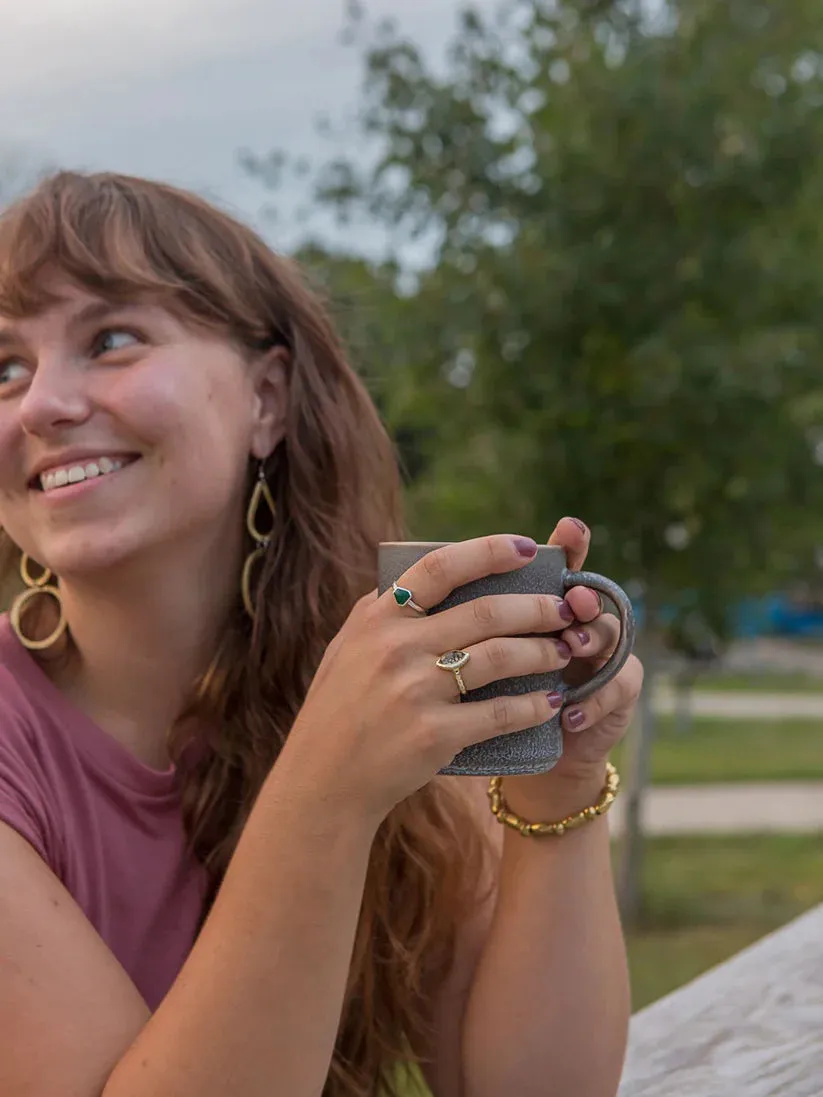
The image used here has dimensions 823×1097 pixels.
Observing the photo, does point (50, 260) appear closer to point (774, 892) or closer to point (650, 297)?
point (650, 297)

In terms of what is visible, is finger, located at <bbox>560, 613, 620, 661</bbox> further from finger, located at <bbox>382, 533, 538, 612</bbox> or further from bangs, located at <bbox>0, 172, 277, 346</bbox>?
bangs, located at <bbox>0, 172, 277, 346</bbox>

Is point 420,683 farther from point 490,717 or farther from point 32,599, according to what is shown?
point 32,599

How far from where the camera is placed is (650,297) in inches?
177

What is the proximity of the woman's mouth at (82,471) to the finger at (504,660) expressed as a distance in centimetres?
64

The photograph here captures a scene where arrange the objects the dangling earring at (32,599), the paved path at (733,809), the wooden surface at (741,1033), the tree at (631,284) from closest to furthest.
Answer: the wooden surface at (741,1033)
the dangling earring at (32,599)
the tree at (631,284)
the paved path at (733,809)

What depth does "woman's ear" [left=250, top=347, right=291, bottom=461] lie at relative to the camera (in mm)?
1776

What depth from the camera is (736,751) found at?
1008 cm

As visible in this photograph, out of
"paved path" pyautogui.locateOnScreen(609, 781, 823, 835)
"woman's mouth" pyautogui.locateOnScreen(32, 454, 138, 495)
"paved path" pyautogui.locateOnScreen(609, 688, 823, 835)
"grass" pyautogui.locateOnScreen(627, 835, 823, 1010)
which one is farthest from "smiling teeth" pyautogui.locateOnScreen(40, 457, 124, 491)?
"paved path" pyautogui.locateOnScreen(609, 781, 823, 835)

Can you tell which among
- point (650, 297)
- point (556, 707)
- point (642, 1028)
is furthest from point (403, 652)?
point (650, 297)

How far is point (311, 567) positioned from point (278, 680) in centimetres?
18

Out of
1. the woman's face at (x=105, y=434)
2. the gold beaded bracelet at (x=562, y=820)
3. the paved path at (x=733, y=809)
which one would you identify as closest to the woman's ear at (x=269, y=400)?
the woman's face at (x=105, y=434)

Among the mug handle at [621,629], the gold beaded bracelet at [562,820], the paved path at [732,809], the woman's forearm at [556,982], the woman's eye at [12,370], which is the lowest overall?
the paved path at [732,809]

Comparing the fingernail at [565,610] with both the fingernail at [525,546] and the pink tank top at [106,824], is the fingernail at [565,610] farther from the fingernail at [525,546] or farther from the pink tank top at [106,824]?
the pink tank top at [106,824]

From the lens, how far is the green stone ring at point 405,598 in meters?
1.09
